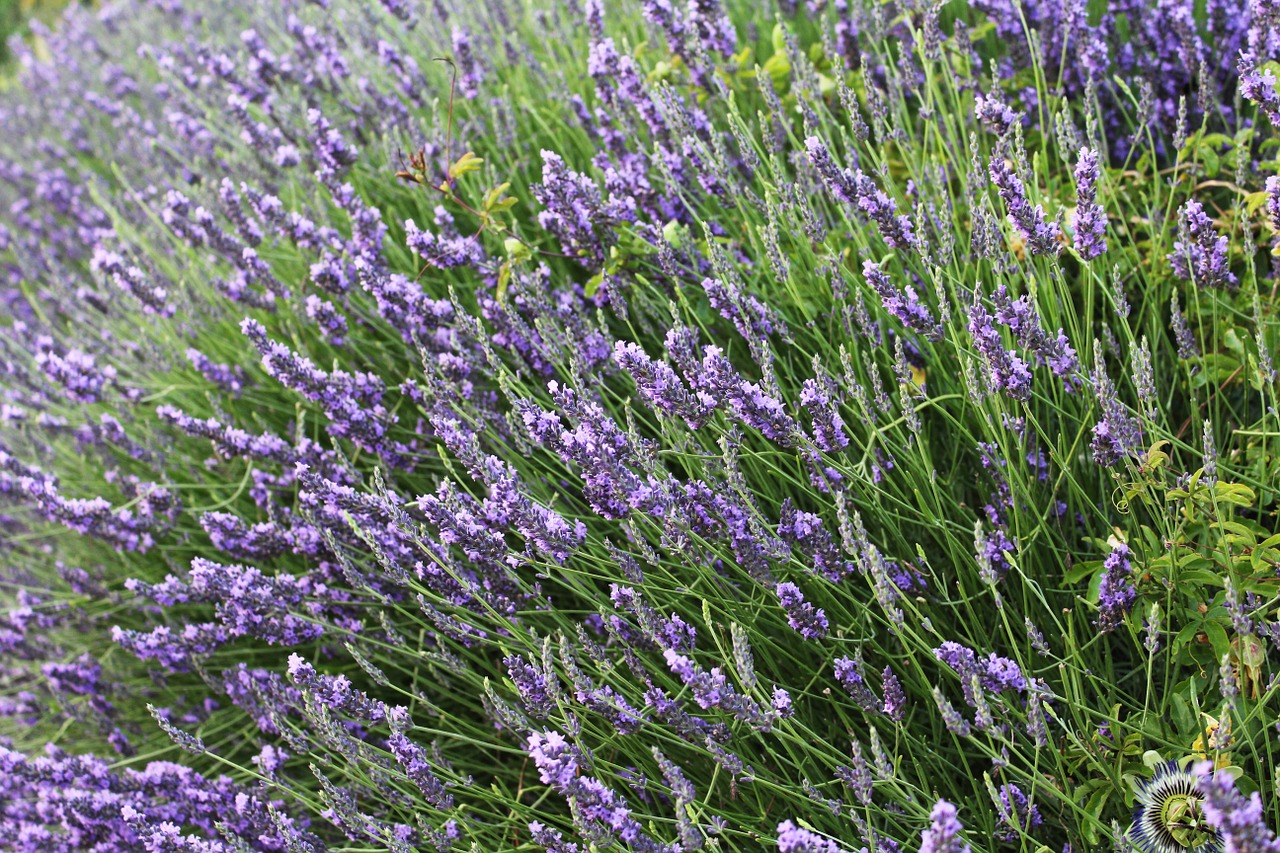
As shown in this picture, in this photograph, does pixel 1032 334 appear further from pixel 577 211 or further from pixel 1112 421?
pixel 577 211

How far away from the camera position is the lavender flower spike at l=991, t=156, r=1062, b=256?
1.61 metres

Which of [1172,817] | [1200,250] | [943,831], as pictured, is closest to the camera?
[943,831]

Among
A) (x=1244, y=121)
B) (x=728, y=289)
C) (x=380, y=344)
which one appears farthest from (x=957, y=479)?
(x=380, y=344)

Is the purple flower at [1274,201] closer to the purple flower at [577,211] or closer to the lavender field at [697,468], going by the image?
the lavender field at [697,468]

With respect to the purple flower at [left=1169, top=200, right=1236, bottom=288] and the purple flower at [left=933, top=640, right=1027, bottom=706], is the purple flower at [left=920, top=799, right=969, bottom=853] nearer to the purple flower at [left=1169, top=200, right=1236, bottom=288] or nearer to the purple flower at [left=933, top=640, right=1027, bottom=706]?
the purple flower at [left=933, top=640, right=1027, bottom=706]

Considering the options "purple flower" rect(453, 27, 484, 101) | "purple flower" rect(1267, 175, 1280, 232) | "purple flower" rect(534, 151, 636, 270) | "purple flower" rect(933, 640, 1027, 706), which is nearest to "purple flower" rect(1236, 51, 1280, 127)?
"purple flower" rect(1267, 175, 1280, 232)

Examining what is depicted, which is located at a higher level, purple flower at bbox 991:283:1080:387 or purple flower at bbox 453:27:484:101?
purple flower at bbox 453:27:484:101

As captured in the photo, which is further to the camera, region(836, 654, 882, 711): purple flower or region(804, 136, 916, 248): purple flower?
region(804, 136, 916, 248): purple flower

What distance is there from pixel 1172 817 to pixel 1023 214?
0.89 meters

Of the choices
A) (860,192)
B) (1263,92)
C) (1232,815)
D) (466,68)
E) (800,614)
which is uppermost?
(466,68)

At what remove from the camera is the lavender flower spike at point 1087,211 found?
158cm

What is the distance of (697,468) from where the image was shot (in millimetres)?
1935

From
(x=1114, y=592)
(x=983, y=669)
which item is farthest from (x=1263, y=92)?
(x=983, y=669)

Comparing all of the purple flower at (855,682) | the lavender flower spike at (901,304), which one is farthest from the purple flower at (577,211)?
the purple flower at (855,682)
